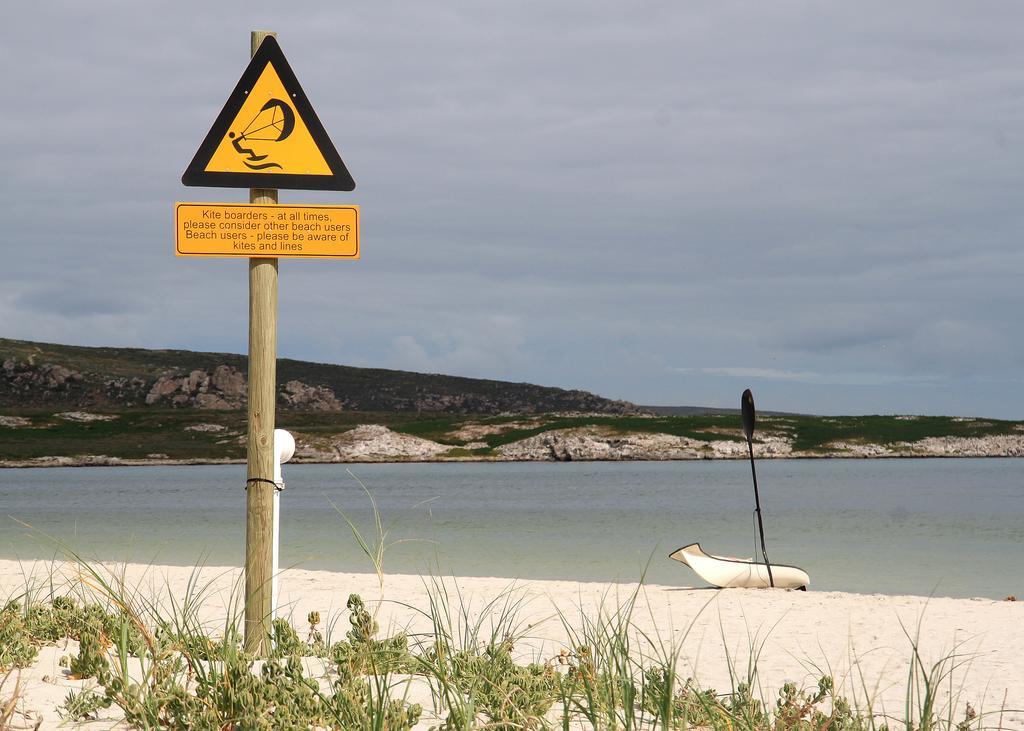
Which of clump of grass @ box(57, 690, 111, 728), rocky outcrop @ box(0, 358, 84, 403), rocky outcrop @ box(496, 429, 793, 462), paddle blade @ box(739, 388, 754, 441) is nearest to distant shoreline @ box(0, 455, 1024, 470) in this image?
rocky outcrop @ box(496, 429, 793, 462)

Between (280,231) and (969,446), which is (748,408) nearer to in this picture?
(280,231)

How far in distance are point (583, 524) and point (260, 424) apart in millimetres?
22378

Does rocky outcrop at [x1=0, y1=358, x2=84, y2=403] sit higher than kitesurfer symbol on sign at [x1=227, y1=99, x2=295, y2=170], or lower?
higher

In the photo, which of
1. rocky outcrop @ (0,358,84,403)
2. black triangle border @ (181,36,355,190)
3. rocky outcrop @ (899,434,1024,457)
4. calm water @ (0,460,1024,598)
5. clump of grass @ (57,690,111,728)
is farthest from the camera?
rocky outcrop @ (0,358,84,403)

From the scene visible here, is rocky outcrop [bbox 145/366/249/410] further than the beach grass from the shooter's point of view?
Yes

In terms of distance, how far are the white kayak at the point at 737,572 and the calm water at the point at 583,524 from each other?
5.76ft

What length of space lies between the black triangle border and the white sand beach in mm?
2671

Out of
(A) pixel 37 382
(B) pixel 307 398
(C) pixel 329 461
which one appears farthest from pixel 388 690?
(A) pixel 37 382

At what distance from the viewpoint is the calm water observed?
1888cm

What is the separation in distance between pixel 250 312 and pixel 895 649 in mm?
7033

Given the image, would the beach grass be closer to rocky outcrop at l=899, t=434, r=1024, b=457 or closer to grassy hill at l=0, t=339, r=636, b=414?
rocky outcrop at l=899, t=434, r=1024, b=457

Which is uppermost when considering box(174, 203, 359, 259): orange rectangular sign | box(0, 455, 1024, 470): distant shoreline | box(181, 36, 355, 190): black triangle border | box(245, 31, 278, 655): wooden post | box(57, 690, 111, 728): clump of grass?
box(181, 36, 355, 190): black triangle border

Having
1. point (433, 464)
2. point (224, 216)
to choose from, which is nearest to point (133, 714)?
point (224, 216)

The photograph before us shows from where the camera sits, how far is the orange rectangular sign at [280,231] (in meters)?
6.67
